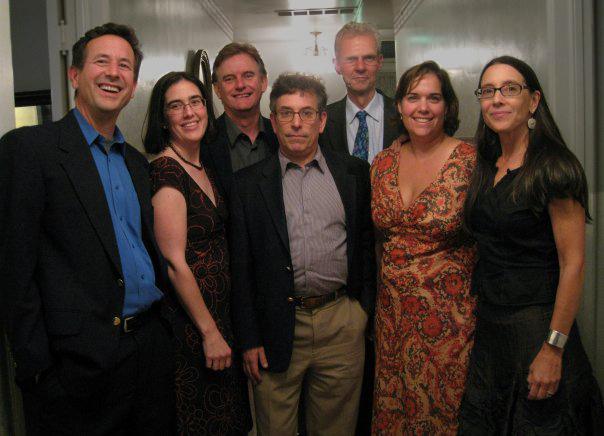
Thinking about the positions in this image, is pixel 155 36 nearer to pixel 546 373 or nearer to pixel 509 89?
pixel 509 89

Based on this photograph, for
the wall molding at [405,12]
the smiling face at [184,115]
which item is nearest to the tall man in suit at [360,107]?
the smiling face at [184,115]

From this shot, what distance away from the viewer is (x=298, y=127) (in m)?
1.99

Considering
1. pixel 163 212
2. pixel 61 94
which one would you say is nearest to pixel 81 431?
pixel 163 212

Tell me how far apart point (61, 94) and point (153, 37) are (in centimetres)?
103

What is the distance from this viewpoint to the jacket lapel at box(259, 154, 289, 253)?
6.39ft

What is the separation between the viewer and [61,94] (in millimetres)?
2285

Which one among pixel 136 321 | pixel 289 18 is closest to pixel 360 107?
pixel 136 321

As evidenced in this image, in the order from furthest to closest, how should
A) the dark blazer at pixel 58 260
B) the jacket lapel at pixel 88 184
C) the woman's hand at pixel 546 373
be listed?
the woman's hand at pixel 546 373 < the jacket lapel at pixel 88 184 < the dark blazer at pixel 58 260

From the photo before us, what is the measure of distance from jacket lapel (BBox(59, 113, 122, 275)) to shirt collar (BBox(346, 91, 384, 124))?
4.75 feet

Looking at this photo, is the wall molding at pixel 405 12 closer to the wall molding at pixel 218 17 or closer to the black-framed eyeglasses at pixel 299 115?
the wall molding at pixel 218 17

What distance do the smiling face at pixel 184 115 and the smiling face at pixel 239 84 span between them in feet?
1.65

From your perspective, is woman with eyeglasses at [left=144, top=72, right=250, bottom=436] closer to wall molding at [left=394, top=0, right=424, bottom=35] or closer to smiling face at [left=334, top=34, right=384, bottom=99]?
smiling face at [left=334, top=34, right=384, bottom=99]

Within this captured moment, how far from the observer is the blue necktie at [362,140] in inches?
101

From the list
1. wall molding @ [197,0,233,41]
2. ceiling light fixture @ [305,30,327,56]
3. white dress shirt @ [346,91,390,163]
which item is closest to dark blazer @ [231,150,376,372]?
white dress shirt @ [346,91,390,163]
